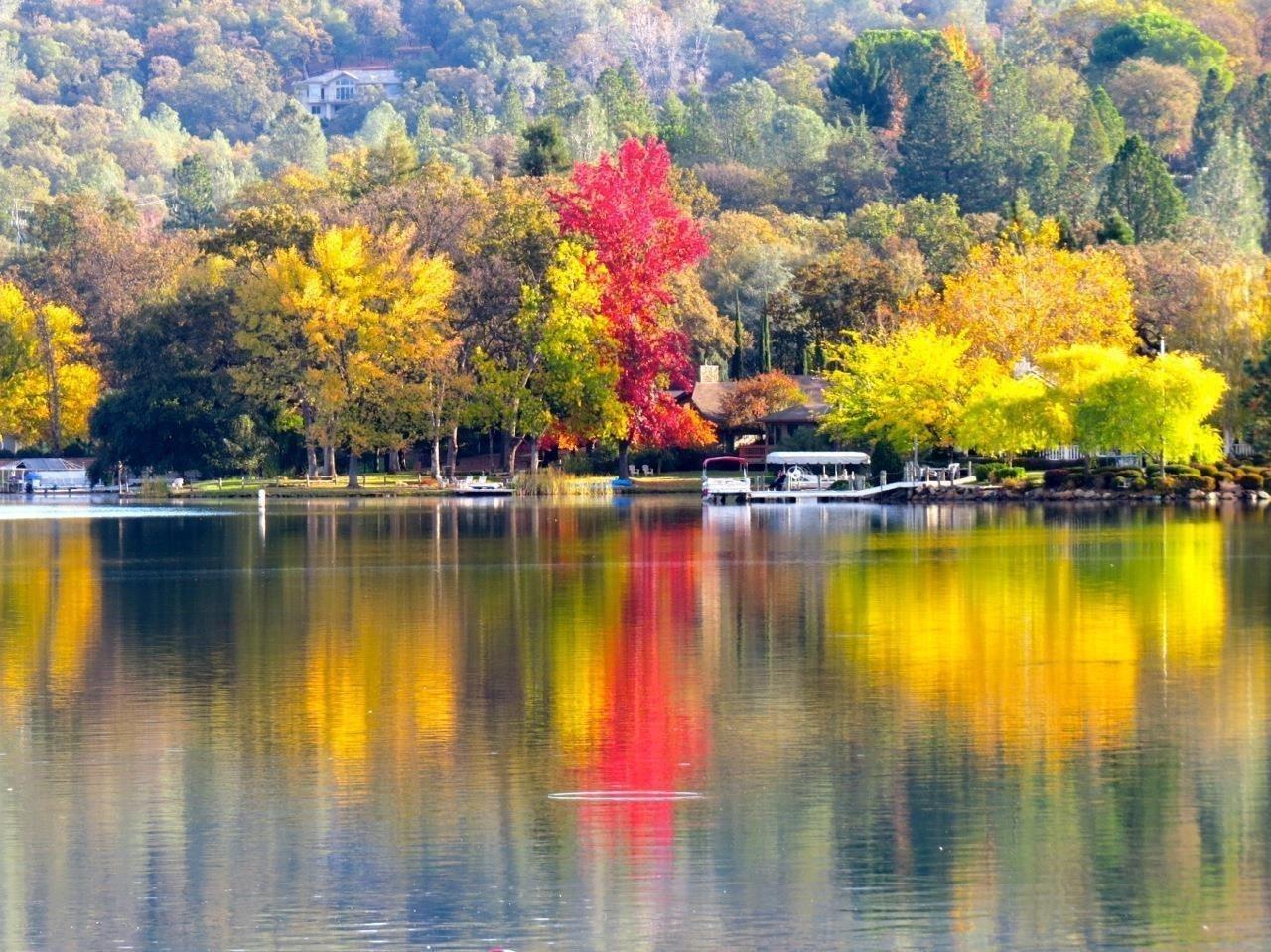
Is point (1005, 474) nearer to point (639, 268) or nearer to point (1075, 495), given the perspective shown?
point (1075, 495)

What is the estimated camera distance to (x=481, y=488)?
285ft

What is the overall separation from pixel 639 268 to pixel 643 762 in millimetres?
69757

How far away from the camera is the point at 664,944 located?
47.2 ft

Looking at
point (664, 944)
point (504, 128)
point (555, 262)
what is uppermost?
point (504, 128)

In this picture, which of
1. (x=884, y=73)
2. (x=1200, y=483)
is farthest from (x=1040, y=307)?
(x=884, y=73)

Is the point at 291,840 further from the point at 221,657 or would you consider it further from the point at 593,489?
the point at 593,489

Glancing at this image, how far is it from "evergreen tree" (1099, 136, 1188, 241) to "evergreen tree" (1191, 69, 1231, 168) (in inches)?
1194

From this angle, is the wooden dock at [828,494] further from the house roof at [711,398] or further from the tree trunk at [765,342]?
the tree trunk at [765,342]

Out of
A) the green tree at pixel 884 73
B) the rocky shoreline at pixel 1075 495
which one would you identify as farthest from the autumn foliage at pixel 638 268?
the green tree at pixel 884 73

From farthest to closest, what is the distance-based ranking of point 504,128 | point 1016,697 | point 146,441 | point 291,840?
point 504,128 → point 146,441 → point 1016,697 → point 291,840

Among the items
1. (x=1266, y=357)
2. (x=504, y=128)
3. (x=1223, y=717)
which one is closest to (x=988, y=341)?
(x=1266, y=357)

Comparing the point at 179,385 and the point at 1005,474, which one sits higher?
the point at 179,385

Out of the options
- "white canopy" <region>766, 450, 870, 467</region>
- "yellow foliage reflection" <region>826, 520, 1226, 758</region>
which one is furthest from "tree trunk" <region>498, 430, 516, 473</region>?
"yellow foliage reflection" <region>826, 520, 1226, 758</region>

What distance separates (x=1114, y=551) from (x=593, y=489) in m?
43.4
